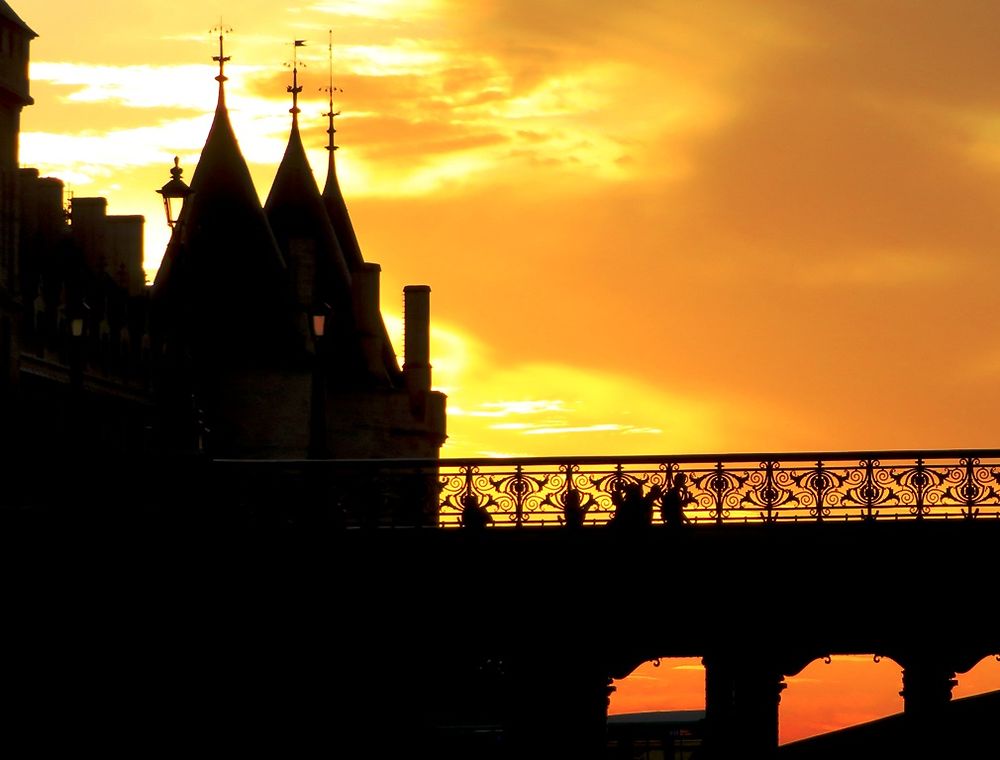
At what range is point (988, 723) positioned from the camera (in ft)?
66.3

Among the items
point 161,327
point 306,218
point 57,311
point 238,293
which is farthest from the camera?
point 306,218

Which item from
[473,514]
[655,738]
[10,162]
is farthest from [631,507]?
[655,738]

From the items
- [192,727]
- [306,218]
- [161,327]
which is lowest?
[192,727]

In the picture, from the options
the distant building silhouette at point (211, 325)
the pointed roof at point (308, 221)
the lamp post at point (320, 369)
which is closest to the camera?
the lamp post at point (320, 369)

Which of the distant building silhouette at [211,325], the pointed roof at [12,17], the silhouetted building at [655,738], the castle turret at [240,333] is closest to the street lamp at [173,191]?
the distant building silhouette at [211,325]

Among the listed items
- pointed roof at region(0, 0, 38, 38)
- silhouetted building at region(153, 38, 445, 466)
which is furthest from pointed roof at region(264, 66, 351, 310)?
pointed roof at region(0, 0, 38, 38)

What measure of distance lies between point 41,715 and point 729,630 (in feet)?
26.6

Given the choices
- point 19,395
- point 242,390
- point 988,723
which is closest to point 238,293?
point 242,390

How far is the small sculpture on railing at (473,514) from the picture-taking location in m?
24.8

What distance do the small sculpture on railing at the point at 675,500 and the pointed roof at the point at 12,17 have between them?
1562cm

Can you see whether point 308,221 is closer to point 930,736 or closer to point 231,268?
point 231,268

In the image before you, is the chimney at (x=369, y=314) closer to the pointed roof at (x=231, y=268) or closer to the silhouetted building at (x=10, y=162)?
the pointed roof at (x=231, y=268)

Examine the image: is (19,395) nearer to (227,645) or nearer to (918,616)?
(227,645)

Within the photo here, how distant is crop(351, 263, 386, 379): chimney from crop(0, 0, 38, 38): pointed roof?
16.2m
